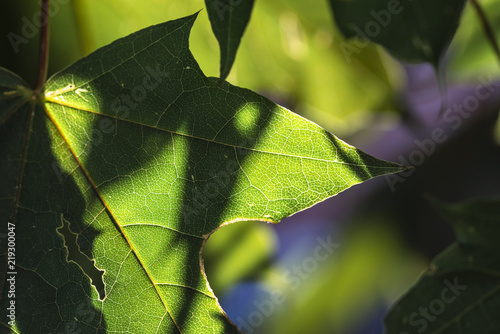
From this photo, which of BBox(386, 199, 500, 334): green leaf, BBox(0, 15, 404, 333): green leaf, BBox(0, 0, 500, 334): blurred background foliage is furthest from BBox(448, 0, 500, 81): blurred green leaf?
Result: BBox(0, 15, 404, 333): green leaf

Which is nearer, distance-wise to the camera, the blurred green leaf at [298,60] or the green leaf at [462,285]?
the green leaf at [462,285]

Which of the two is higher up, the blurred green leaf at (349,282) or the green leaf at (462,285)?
the green leaf at (462,285)

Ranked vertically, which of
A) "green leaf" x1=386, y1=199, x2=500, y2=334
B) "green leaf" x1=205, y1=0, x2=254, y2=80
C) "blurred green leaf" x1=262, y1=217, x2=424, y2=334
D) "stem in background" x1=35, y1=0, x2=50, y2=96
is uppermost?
"green leaf" x1=205, y1=0, x2=254, y2=80

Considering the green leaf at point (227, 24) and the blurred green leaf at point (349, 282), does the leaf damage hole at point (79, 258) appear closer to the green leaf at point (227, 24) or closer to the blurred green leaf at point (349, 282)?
the green leaf at point (227, 24)

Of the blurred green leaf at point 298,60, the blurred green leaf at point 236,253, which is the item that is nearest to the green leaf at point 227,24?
the blurred green leaf at point 298,60

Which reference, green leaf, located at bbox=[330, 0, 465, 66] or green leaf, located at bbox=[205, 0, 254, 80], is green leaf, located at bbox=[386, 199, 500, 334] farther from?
green leaf, located at bbox=[205, 0, 254, 80]

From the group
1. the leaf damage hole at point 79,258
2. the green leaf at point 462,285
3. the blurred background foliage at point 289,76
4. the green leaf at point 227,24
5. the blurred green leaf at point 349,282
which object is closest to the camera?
the green leaf at point 227,24

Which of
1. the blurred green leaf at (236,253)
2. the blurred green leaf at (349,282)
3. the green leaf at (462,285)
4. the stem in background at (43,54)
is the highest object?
the stem in background at (43,54)
